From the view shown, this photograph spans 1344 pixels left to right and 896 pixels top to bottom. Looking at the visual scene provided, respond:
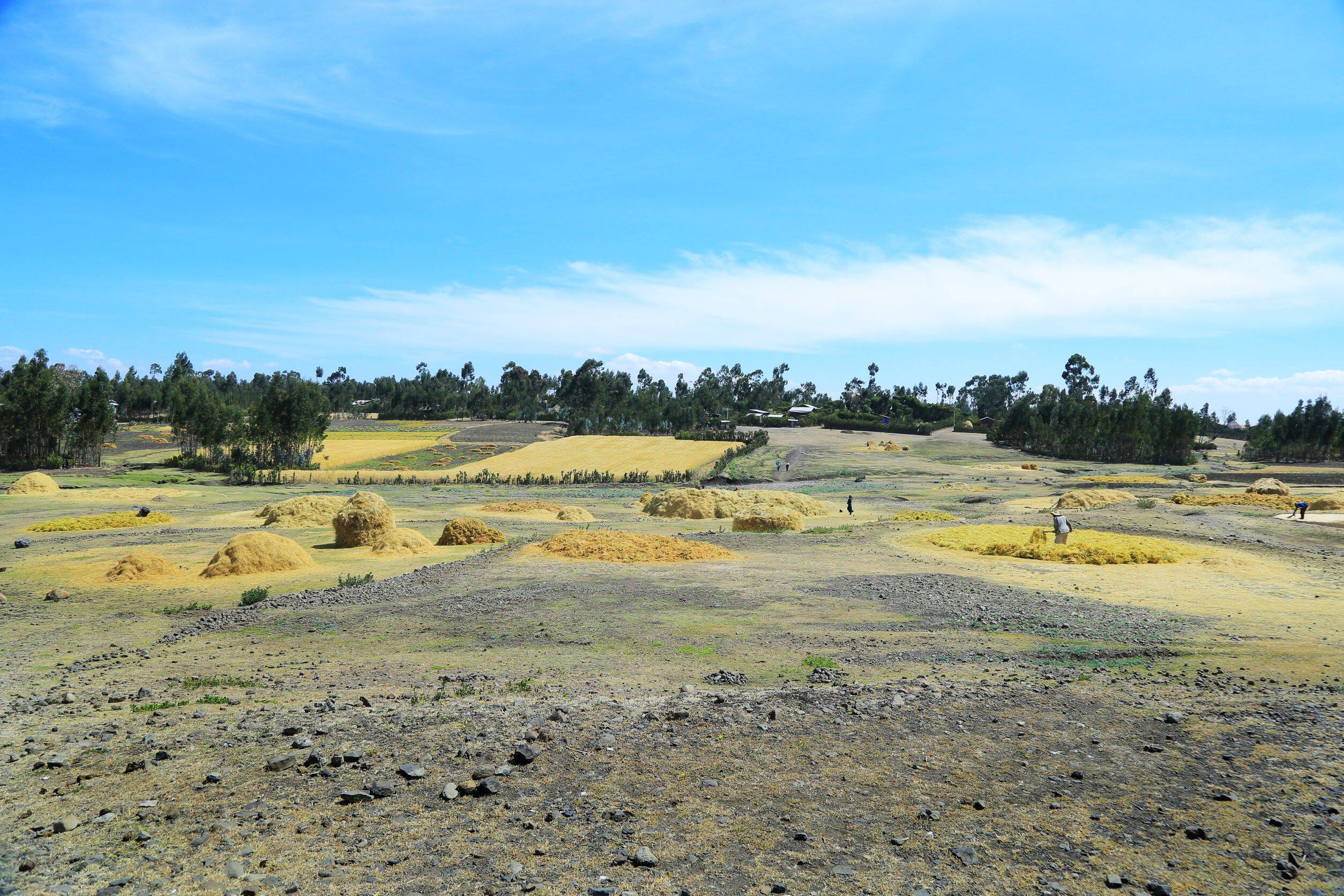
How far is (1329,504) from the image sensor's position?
38219mm

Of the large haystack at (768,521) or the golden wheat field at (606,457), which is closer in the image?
the large haystack at (768,521)

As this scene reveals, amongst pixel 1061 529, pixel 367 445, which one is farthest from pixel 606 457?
pixel 1061 529

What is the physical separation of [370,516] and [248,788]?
2142 cm

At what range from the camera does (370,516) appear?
Result: 2794cm

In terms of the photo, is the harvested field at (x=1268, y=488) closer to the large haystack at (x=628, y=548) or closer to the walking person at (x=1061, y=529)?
the walking person at (x=1061, y=529)

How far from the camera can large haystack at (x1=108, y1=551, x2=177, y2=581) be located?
813 inches

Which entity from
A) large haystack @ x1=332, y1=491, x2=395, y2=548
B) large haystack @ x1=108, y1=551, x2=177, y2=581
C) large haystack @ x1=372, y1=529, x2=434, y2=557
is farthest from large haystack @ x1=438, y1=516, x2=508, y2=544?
large haystack @ x1=108, y1=551, x2=177, y2=581

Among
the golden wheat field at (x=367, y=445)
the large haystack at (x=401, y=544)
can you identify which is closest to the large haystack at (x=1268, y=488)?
the large haystack at (x=401, y=544)

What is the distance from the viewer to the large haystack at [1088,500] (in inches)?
1674

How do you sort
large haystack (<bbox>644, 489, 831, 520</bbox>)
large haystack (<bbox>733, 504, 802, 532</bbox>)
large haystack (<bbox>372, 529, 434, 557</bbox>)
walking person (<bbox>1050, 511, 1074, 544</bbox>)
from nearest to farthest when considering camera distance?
1. large haystack (<bbox>372, 529, 434, 557</bbox>)
2. walking person (<bbox>1050, 511, 1074, 544</bbox>)
3. large haystack (<bbox>733, 504, 802, 532</bbox>)
4. large haystack (<bbox>644, 489, 831, 520</bbox>)

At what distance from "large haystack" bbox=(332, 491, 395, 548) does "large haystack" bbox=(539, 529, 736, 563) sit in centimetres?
689

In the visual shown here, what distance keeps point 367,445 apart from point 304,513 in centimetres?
7972

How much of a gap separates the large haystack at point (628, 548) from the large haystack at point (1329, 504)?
3365 centimetres

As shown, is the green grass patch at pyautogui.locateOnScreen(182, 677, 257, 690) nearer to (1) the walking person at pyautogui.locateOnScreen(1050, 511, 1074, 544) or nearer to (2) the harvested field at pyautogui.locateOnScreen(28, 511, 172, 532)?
(1) the walking person at pyautogui.locateOnScreen(1050, 511, 1074, 544)
